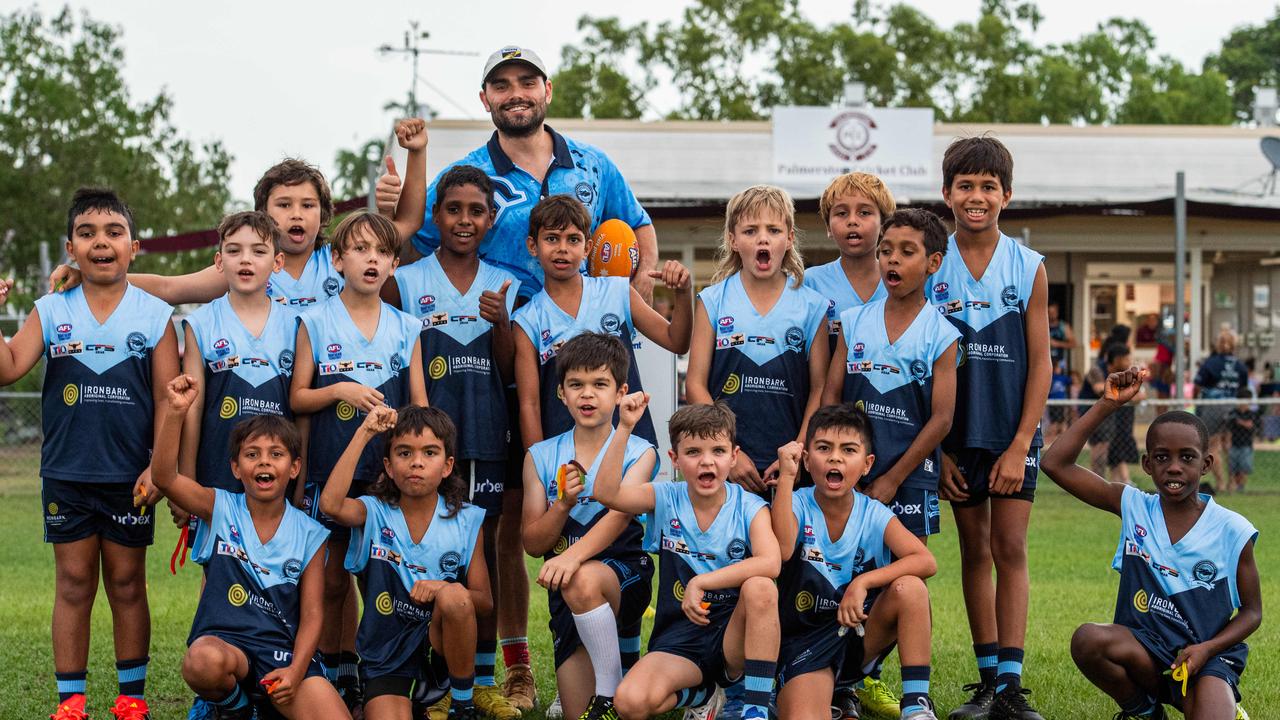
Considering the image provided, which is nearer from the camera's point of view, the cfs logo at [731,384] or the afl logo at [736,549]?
the afl logo at [736,549]

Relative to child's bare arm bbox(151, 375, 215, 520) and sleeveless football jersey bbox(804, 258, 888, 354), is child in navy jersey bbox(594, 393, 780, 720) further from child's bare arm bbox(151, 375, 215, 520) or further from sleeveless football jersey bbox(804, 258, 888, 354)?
child's bare arm bbox(151, 375, 215, 520)

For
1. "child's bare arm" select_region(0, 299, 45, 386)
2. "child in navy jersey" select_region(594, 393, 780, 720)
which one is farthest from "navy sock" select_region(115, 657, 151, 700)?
"child in navy jersey" select_region(594, 393, 780, 720)

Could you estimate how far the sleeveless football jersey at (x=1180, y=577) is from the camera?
4742 mm

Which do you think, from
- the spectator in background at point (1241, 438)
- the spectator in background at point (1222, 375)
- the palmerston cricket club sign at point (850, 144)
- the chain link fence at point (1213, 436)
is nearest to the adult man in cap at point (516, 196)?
the chain link fence at point (1213, 436)

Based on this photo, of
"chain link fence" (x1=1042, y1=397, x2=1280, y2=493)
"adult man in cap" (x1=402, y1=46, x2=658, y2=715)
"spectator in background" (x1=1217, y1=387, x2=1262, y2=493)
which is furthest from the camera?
"spectator in background" (x1=1217, y1=387, x2=1262, y2=493)

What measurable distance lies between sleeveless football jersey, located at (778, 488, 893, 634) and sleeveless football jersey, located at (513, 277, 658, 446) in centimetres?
81

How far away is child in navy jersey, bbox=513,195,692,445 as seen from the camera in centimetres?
522

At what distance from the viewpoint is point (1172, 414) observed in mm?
4918

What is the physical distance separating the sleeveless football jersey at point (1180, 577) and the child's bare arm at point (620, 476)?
1.76 meters

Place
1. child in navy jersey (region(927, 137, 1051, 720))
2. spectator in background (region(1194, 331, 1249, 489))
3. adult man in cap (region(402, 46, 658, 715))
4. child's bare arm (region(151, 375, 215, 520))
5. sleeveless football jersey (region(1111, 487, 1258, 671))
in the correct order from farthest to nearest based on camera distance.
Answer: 1. spectator in background (region(1194, 331, 1249, 489))
2. adult man in cap (region(402, 46, 658, 715))
3. child in navy jersey (region(927, 137, 1051, 720))
4. sleeveless football jersey (region(1111, 487, 1258, 671))
5. child's bare arm (region(151, 375, 215, 520))

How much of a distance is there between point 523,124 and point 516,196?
0.31 meters

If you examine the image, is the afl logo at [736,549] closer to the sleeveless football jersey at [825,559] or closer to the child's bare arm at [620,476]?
the sleeveless football jersey at [825,559]

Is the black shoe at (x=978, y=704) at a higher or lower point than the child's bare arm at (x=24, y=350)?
lower

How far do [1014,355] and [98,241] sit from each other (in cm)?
356
